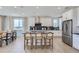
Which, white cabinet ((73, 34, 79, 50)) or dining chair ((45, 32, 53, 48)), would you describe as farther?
dining chair ((45, 32, 53, 48))

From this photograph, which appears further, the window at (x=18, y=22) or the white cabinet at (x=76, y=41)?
the window at (x=18, y=22)

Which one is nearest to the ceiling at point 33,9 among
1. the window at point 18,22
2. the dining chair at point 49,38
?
the dining chair at point 49,38

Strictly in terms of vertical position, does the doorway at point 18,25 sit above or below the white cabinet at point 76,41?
above

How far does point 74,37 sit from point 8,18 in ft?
16.0

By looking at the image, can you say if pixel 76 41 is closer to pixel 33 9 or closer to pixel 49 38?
pixel 49 38

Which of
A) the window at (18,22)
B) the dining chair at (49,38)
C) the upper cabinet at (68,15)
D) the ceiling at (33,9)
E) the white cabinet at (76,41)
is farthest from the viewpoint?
the window at (18,22)

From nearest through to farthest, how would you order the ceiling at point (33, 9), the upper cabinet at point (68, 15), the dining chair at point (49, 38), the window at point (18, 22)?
the ceiling at point (33, 9)
the dining chair at point (49, 38)
the upper cabinet at point (68, 15)
the window at point (18, 22)

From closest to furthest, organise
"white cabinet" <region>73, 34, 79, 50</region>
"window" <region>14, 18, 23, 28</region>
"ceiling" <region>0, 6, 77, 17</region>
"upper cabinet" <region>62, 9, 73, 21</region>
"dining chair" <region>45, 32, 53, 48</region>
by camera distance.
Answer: "ceiling" <region>0, 6, 77, 17</region>, "white cabinet" <region>73, 34, 79, 50</region>, "dining chair" <region>45, 32, 53, 48</region>, "upper cabinet" <region>62, 9, 73, 21</region>, "window" <region>14, 18, 23, 28</region>

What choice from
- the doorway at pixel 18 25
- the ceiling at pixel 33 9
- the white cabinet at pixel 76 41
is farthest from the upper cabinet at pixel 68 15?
the doorway at pixel 18 25

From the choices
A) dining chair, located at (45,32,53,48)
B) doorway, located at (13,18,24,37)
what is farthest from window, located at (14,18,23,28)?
dining chair, located at (45,32,53,48)

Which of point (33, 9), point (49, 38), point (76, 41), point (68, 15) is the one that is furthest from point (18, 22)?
point (76, 41)

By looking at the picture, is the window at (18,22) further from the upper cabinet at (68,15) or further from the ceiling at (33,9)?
the upper cabinet at (68,15)

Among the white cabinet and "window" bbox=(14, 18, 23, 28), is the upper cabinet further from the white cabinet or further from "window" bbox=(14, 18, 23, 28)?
"window" bbox=(14, 18, 23, 28)

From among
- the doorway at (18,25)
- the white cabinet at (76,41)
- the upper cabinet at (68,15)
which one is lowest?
the white cabinet at (76,41)
